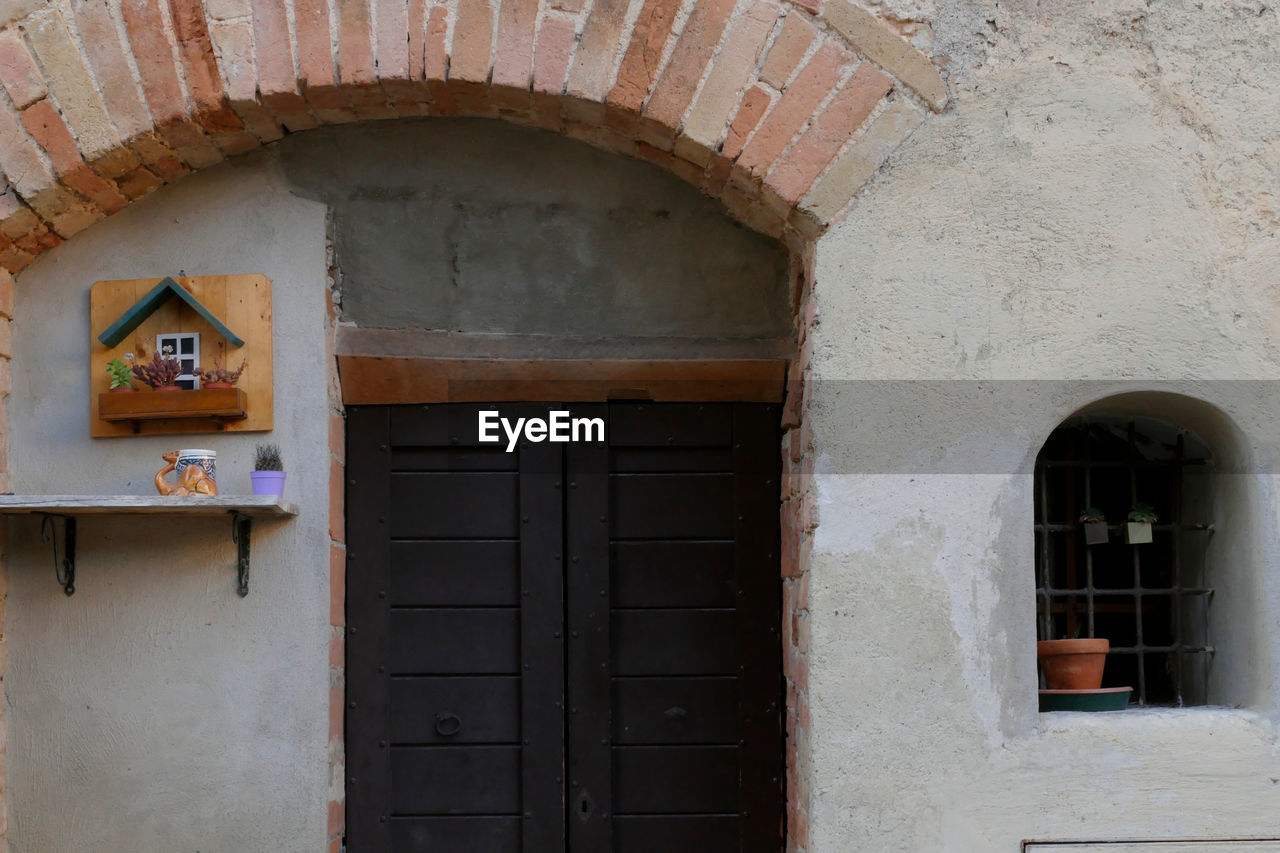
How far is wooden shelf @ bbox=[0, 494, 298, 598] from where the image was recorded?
2900 millimetres

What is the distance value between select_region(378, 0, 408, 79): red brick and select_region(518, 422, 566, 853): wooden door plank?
1094 millimetres

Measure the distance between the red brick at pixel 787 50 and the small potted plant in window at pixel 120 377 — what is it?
1.84m

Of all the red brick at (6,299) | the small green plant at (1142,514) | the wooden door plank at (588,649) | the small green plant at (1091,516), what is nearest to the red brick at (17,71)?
the red brick at (6,299)

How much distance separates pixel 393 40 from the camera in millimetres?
2967

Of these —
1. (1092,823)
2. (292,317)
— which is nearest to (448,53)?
(292,317)

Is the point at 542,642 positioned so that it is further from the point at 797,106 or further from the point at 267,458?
the point at 797,106

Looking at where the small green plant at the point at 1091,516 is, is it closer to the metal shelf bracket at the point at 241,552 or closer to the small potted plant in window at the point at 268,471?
the small potted plant in window at the point at 268,471

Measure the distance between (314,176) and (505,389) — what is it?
80 cm

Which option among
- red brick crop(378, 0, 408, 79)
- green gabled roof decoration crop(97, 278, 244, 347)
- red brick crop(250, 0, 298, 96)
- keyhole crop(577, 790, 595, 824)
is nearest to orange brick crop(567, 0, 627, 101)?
red brick crop(378, 0, 408, 79)

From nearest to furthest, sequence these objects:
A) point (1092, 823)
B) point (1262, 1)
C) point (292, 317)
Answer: point (1092, 823)
point (1262, 1)
point (292, 317)

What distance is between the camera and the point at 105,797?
3094 mm

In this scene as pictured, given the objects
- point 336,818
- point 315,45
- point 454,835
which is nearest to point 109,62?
point 315,45

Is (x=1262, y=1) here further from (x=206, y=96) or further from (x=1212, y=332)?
(x=206, y=96)

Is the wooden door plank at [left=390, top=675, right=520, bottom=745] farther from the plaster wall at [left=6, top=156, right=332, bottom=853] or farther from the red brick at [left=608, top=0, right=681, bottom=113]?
the red brick at [left=608, top=0, right=681, bottom=113]
